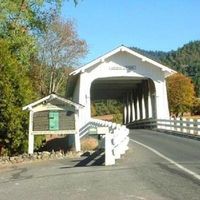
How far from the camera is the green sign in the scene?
59.2 feet

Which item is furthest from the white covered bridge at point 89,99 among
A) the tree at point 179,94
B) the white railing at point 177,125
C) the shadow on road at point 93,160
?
the tree at point 179,94

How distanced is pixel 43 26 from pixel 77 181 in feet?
60.3

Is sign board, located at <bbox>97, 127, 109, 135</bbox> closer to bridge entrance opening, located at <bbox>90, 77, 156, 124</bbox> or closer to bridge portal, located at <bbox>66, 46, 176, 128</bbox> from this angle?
bridge portal, located at <bbox>66, 46, 176, 128</bbox>

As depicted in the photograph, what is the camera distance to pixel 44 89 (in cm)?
4728

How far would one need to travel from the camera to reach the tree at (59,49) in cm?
4423

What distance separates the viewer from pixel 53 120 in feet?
59.2

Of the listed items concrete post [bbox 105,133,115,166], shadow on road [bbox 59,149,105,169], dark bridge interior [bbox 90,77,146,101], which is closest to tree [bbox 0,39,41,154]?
shadow on road [bbox 59,149,105,169]

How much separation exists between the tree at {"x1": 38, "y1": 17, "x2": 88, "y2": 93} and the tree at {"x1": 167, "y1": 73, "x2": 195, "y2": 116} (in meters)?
41.1

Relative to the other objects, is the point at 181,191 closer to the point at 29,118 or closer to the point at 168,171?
the point at 168,171

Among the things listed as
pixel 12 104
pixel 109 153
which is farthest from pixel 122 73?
pixel 109 153

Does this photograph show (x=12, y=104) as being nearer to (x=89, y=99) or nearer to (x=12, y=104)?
(x=12, y=104)

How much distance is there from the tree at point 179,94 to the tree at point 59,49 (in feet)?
135

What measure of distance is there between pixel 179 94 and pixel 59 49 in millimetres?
43804

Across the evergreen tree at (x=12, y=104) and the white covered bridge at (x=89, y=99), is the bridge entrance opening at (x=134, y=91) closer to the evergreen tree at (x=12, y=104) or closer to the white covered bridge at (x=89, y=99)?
the white covered bridge at (x=89, y=99)
